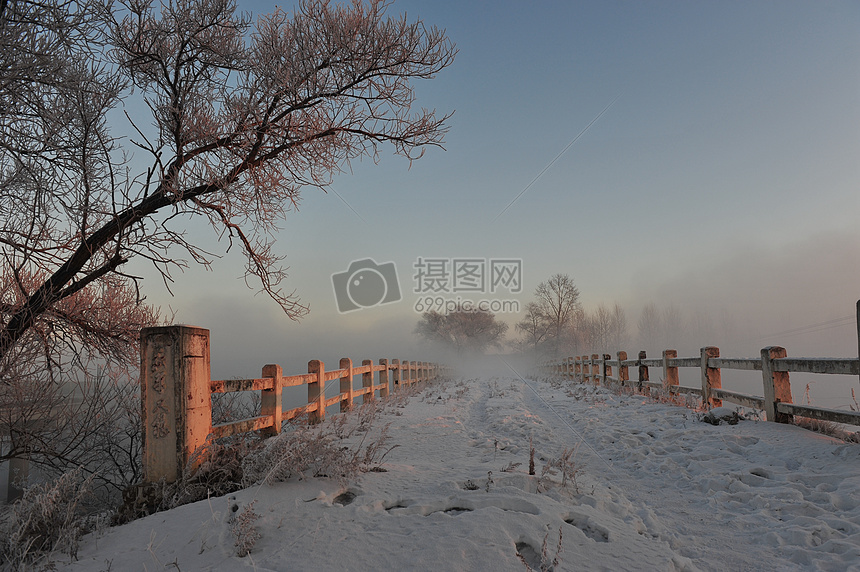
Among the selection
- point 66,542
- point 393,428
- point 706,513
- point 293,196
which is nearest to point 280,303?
point 293,196

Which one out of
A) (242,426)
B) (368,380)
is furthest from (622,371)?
(242,426)

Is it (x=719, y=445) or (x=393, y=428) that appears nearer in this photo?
(x=719, y=445)

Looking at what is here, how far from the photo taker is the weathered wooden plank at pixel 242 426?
5.08 meters

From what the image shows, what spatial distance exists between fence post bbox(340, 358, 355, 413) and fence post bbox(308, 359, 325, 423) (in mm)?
1605

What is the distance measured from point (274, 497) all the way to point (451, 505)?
1.46 meters

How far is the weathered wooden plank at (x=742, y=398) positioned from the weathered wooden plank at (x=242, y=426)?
7.44 m

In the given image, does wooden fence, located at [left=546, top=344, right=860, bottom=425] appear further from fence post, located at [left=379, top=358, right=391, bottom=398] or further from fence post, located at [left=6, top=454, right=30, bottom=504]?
fence post, located at [left=6, top=454, right=30, bottom=504]

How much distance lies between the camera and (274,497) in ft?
12.1

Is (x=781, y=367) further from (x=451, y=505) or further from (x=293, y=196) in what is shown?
(x=293, y=196)

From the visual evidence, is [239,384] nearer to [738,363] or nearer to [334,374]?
[334,374]

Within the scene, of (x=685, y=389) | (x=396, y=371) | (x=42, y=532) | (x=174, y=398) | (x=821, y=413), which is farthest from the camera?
(x=396, y=371)

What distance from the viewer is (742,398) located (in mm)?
7520

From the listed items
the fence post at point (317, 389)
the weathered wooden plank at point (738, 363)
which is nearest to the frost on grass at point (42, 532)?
the fence post at point (317, 389)

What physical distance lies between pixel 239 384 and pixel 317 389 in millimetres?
2853
